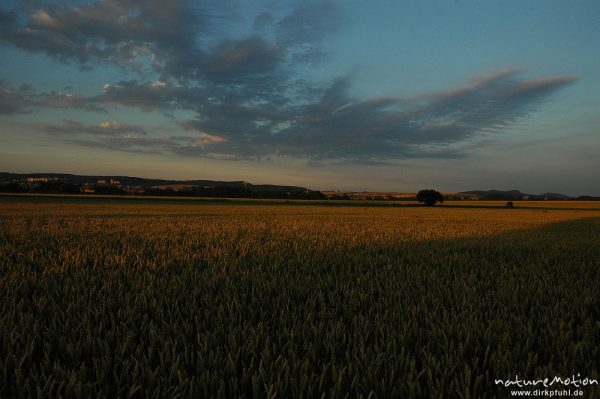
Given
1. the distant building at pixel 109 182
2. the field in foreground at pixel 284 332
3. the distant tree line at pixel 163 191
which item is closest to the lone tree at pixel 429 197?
the distant tree line at pixel 163 191

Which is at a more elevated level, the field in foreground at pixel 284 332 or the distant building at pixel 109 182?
the distant building at pixel 109 182

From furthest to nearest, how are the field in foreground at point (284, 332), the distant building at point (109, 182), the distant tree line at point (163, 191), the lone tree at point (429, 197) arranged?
the distant building at point (109, 182)
the lone tree at point (429, 197)
the distant tree line at point (163, 191)
the field in foreground at point (284, 332)

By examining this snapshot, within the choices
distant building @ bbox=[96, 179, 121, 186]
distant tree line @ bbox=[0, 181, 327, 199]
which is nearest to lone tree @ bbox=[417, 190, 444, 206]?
distant tree line @ bbox=[0, 181, 327, 199]

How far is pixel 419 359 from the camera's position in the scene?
207cm

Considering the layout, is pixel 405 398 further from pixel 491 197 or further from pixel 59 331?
pixel 491 197

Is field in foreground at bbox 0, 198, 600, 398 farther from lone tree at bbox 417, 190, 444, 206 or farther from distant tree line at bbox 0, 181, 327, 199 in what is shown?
lone tree at bbox 417, 190, 444, 206

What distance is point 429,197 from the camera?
80.3 metres

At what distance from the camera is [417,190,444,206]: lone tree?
79.8 metres

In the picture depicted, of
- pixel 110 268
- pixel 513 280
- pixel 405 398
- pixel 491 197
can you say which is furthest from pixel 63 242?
pixel 491 197

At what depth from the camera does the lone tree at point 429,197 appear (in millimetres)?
79750

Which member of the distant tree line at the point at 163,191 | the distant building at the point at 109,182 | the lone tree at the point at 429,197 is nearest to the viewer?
the distant tree line at the point at 163,191

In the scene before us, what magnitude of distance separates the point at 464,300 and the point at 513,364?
4.17 feet

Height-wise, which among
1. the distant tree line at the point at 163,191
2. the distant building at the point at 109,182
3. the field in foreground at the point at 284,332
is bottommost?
the field in foreground at the point at 284,332

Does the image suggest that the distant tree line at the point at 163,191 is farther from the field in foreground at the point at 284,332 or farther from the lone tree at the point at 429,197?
the field in foreground at the point at 284,332
